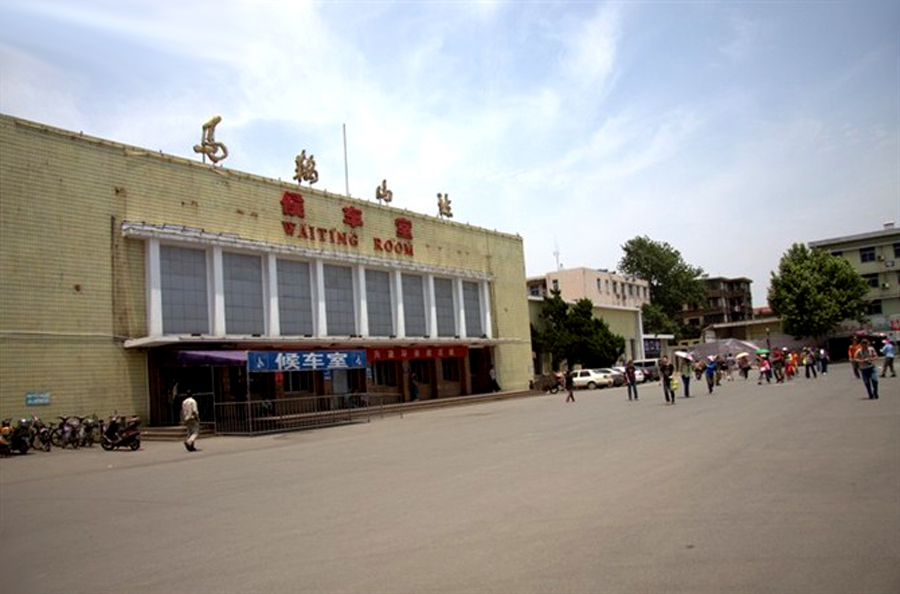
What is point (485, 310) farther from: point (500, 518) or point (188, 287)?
point (500, 518)

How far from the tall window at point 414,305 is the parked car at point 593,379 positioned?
13.3 metres

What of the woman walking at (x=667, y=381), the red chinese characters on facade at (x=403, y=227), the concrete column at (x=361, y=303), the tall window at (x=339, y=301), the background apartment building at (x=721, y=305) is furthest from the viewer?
the background apartment building at (x=721, y=305)

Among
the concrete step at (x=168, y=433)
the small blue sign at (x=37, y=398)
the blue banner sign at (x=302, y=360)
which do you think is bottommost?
the concrete step at (x=168, y=433)

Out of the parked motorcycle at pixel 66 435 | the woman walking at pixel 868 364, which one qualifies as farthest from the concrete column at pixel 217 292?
the woman walking at pixel 868 364

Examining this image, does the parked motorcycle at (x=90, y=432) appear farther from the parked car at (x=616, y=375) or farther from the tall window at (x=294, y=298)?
the parked car at (x=616, y=375)

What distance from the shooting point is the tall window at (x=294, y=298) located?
31.2 m

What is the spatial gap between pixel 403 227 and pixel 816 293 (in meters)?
40.8

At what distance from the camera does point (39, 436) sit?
20625 millimetres

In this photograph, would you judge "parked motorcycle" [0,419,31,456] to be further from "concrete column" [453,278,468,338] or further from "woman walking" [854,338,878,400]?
"concrete column" [453,278,468,338]

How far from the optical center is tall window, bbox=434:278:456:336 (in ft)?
Result: 132

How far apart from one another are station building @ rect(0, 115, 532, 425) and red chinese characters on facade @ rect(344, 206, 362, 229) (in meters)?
0.15


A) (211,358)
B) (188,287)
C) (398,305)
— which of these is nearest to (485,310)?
(398,305)

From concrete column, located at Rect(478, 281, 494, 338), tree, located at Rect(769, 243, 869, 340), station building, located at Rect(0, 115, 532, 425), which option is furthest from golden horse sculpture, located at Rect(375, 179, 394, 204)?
tree, located at Rect(769, 243, 869, 340)

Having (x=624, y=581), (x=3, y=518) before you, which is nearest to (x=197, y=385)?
(x=3, y=518)
